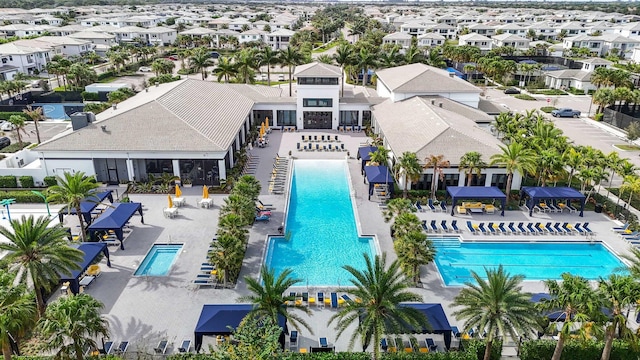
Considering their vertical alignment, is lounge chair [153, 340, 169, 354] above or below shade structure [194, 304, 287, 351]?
below

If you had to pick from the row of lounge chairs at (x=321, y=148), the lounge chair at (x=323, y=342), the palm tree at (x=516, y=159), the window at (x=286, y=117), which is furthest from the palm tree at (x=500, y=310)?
the window at (x=286, y=117)

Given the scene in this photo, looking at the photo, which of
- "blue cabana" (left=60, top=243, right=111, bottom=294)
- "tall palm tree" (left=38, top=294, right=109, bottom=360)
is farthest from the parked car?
"tall palm tree" (left=38, top=294, right=109, bottom=360)

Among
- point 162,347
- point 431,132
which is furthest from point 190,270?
point 431,132

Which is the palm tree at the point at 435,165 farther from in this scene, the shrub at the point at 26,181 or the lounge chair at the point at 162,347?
the shrub at the point at 26,181

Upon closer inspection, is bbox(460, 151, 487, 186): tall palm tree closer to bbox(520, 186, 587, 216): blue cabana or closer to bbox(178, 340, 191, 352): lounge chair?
bbox(520, 186, 587, 216): blue cabana

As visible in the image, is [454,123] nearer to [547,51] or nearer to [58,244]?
[58,244]
